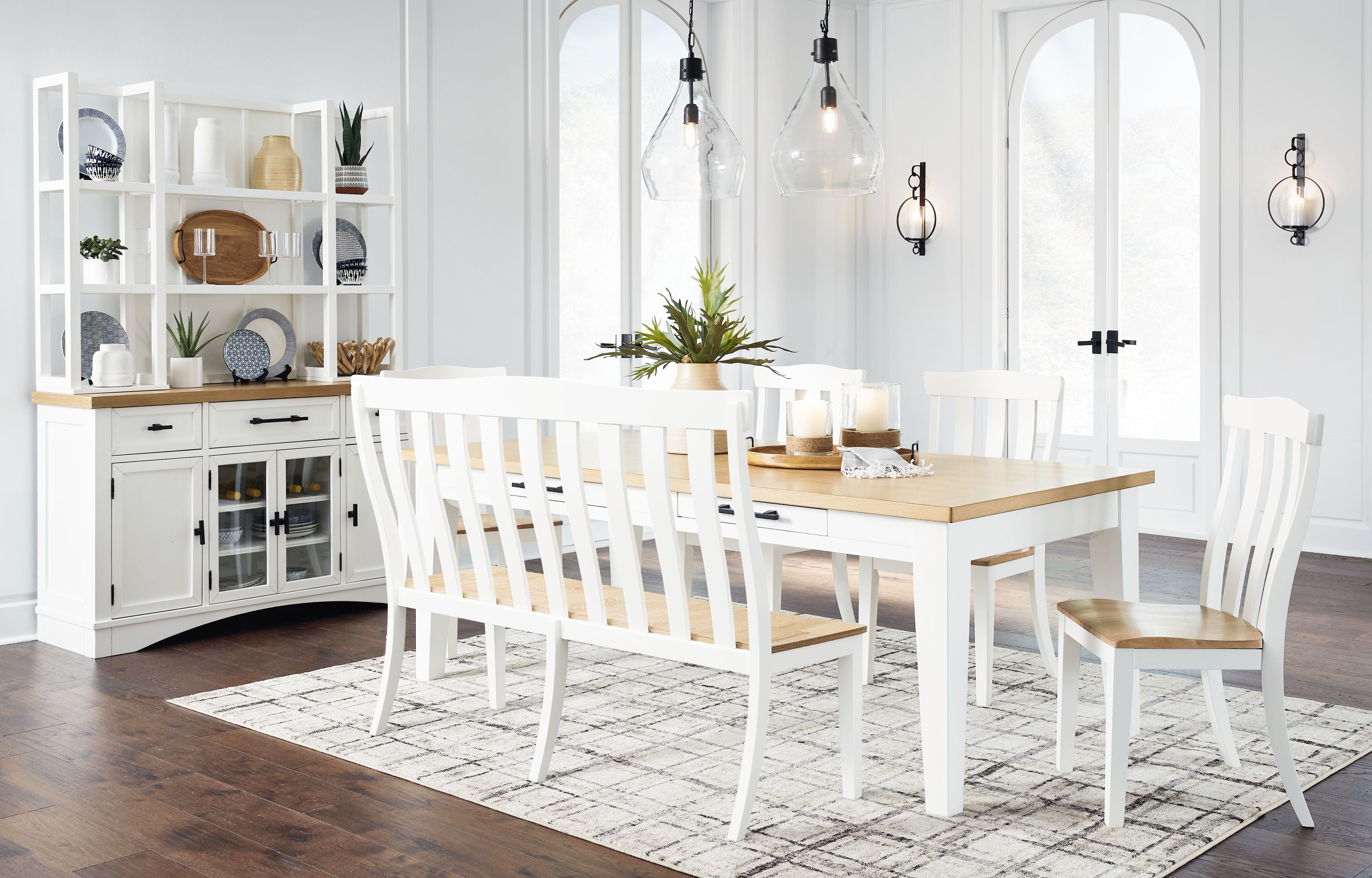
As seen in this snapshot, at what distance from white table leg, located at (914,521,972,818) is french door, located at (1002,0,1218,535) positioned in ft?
13.3

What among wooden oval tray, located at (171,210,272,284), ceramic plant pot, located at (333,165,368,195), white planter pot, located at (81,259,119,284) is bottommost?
white planter pot, located at (81,259,119,284)

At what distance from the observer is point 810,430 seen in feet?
10.7

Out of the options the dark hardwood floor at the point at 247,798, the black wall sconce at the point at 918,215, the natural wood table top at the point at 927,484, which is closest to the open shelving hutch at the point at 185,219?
the dark hardwood floor at the point at 247,798

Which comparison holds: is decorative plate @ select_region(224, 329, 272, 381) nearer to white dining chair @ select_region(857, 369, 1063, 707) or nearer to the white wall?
the white wall

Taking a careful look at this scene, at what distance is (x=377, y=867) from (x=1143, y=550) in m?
4.45

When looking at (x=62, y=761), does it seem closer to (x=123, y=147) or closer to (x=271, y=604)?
(x=271, y=604)

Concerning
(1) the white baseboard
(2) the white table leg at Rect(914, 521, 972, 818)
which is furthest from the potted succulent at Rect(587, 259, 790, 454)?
(1) the white baseboard

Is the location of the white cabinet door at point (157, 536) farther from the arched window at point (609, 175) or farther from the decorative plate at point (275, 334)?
the arched window at point (609, 175)

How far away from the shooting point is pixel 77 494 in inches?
166

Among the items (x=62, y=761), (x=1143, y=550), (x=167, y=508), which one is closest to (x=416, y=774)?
(x=62, y=761)

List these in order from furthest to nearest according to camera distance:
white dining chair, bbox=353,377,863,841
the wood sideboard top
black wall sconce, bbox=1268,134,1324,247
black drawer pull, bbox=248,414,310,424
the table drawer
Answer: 1. black wall sconce, bbox=1268,134,1324,247
2. black drawer pull, bbox=248,414,310,424
3. the wood sideboard top
4. the table drawer
5. white dining chair, bbox=353,377,863,841

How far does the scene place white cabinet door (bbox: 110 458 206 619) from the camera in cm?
420

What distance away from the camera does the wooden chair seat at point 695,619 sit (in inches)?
106

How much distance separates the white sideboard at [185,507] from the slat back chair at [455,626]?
46cm
